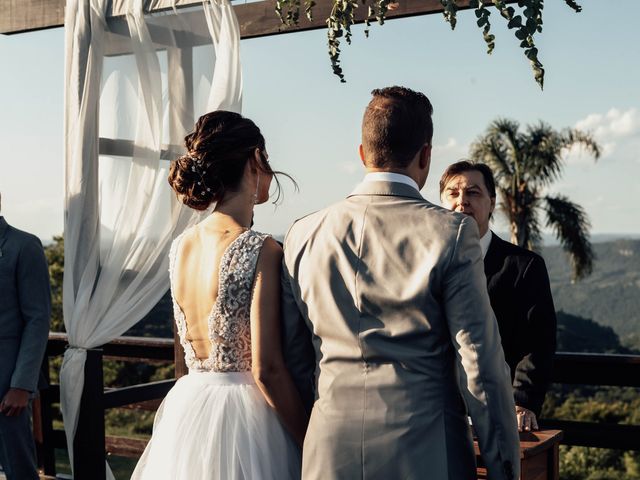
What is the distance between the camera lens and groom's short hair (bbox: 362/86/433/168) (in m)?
2.09

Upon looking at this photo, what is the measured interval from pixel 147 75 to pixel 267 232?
2005mm

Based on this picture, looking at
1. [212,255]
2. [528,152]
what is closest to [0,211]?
[212,255]

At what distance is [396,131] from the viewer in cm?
209

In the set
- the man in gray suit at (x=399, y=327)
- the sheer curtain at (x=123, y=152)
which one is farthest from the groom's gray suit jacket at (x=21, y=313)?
the man in gray suit at (x=399, y=327)

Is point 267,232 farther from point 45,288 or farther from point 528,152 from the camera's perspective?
point 528,152

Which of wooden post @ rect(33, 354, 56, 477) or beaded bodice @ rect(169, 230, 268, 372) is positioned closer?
beaded bodice @ rect(169, 230, 268, 372)

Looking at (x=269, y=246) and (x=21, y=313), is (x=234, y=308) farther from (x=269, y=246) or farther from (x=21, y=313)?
(x=21, y=313)

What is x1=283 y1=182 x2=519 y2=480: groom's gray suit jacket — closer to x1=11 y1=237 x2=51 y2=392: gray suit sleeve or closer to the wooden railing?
the wooden railing

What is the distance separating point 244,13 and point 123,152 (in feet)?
2.85

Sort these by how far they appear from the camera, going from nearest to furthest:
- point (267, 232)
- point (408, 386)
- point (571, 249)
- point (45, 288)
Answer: point (408, 386) < point (267, 232) < point (45, 288) < point (571, 249)

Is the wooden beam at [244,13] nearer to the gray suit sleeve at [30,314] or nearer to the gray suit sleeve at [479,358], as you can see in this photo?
the gray suit sleeve at [30,314]

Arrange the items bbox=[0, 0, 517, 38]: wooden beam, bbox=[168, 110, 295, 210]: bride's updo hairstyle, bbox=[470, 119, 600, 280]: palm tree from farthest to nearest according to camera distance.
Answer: bbox=[470, 119, 600, 280]: palm tree, bbox=[0, 0, 517, 38]: wooden beam, bbox=[168, 110, 295, 210]: bride's updo hairstyle

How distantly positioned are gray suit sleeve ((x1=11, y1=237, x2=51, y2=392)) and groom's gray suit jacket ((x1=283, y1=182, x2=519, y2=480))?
2.20 metres

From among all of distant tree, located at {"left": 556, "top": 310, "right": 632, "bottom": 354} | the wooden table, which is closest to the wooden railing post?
the wooden table
